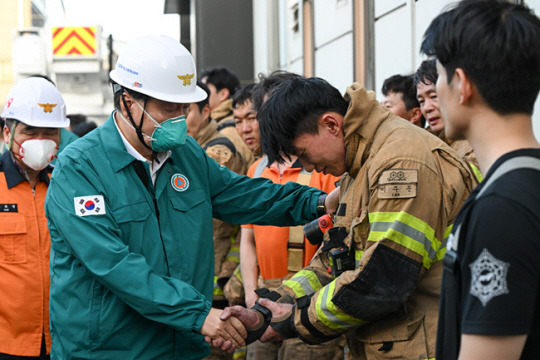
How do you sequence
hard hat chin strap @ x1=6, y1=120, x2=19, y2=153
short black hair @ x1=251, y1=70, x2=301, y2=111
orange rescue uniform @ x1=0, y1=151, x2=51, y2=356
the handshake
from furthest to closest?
1. short black hair @ x1=251, y1=70, x2=301, y2=111
2. hard hat chin strap @ x1=6, y1=120, x2=19, y2=153
3. orange rescue uniform @ x1=0, y1=151, x2=51, y2=356
4. the handshake

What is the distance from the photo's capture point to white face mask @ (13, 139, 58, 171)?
417 centimetres

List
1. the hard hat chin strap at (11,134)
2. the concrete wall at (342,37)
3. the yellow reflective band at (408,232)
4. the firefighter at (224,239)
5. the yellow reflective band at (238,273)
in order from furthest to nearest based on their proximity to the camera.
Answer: the firefighter at (224,239), the concrete wall at (342,37), the yellow reflective band at (238,273), the hard hat chin strap at (11,134), the yellow reflective band at (408,232)

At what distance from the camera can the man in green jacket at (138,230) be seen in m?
2.99

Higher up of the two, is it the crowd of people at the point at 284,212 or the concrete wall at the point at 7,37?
the concrete wall at the point at 7,37

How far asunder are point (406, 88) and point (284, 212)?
1.62m

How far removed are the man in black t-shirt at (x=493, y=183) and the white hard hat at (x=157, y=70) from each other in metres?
1.65

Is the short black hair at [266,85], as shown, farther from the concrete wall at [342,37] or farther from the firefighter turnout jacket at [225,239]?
the concrete wall at [342,37]

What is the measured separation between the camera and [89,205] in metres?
3.02

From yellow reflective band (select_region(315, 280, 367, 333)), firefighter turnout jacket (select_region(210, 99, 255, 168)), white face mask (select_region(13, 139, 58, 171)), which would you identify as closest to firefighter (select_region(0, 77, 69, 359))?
white face mask (select_region(13, 139, 58, 171))

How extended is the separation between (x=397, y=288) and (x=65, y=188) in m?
1.42

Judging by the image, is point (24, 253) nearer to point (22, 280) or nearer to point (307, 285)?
point (22, 280)

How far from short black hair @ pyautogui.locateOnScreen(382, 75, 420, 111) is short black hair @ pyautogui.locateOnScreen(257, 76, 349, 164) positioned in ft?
6.28

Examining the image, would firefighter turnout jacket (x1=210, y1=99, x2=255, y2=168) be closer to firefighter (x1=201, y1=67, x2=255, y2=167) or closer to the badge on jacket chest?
firefighter (x1=201, y1=67, x2=255, y2=167)

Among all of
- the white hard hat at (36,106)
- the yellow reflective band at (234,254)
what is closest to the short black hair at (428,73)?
the yellow reflective band at (234,254)
